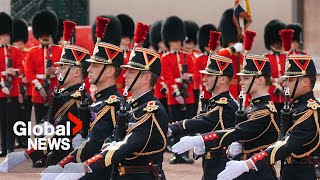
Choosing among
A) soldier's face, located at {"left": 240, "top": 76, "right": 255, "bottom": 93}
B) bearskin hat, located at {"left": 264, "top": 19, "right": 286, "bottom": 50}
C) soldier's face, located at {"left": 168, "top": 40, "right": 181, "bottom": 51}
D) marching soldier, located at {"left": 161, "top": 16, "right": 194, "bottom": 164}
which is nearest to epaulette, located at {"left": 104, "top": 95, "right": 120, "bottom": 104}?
soldier's face, located at {"left": 240, "top": 76, "right": 255, "bottom": 93}

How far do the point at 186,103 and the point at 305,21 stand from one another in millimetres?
9129

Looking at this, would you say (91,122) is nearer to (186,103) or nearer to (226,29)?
(186,103)

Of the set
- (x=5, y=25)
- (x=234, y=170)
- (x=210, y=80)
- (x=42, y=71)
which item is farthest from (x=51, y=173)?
(x=5, y=25)

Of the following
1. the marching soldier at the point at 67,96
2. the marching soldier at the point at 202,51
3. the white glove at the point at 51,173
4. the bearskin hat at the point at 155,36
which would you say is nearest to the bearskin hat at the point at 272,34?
the marching soldier at the point at 202,51

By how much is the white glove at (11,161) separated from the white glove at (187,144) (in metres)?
0.96

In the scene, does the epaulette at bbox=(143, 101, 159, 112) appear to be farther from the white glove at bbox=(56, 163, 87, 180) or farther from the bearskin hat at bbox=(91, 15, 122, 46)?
the bearskin hat at bbox=(91, 15, 122, 46)

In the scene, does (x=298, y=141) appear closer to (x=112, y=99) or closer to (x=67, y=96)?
(x=112, y=99)

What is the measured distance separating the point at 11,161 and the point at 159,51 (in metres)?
6.48

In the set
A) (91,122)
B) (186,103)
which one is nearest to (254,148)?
(91,122)

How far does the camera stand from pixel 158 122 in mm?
5703

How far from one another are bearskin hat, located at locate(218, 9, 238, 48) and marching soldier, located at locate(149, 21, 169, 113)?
73 centimetres

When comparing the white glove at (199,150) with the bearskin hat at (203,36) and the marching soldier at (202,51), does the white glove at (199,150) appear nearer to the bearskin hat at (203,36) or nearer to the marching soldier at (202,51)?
the marching soldier at (202,51)

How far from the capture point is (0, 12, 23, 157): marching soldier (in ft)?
34.6

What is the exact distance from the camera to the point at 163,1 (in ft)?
67.7
